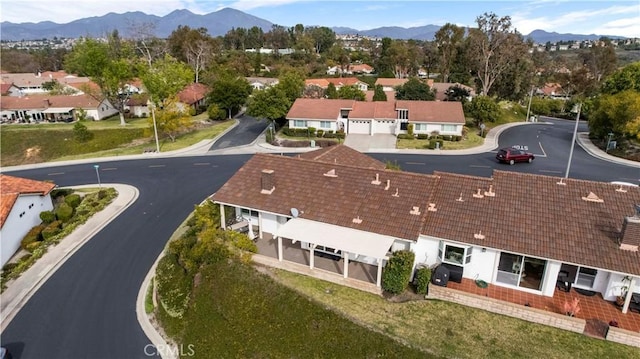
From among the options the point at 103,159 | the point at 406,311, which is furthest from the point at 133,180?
the point at 406,311

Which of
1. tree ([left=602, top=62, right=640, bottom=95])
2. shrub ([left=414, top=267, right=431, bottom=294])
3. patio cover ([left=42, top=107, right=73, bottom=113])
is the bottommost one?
shrub ([left=414, top=267, right=431, bottom=294])

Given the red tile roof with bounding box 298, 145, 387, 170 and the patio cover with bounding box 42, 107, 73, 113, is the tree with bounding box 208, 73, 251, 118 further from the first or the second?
the red tile roof with bounding box 298, 145, 387, 170

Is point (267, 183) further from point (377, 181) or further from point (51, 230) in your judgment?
point (51, 230)

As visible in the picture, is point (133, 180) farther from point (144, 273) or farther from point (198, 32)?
point (198, 32)

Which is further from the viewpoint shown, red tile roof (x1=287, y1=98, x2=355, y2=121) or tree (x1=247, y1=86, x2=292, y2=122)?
tree (x1=247, y1=86, x2=292, y2=122)

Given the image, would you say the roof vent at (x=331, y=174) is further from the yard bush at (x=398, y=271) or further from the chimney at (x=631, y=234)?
the chimney at (x=631, y=234)

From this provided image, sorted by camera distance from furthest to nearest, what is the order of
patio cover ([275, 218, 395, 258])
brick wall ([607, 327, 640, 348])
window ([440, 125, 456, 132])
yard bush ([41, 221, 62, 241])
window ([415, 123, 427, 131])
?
window ([415, 123, 427, 131]), window ([440, 125, 456, 132]), yard bush ([41, 221, 62, 241]), patio cover ([275, 218, 395, 258]), brick wall ([607, 327, 640, 348])

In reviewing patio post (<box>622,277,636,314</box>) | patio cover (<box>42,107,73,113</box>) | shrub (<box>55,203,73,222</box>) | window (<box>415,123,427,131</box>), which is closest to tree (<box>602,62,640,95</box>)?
window (<box>415,123,427,131</box>)

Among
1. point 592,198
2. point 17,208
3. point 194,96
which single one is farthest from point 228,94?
point 592,198
